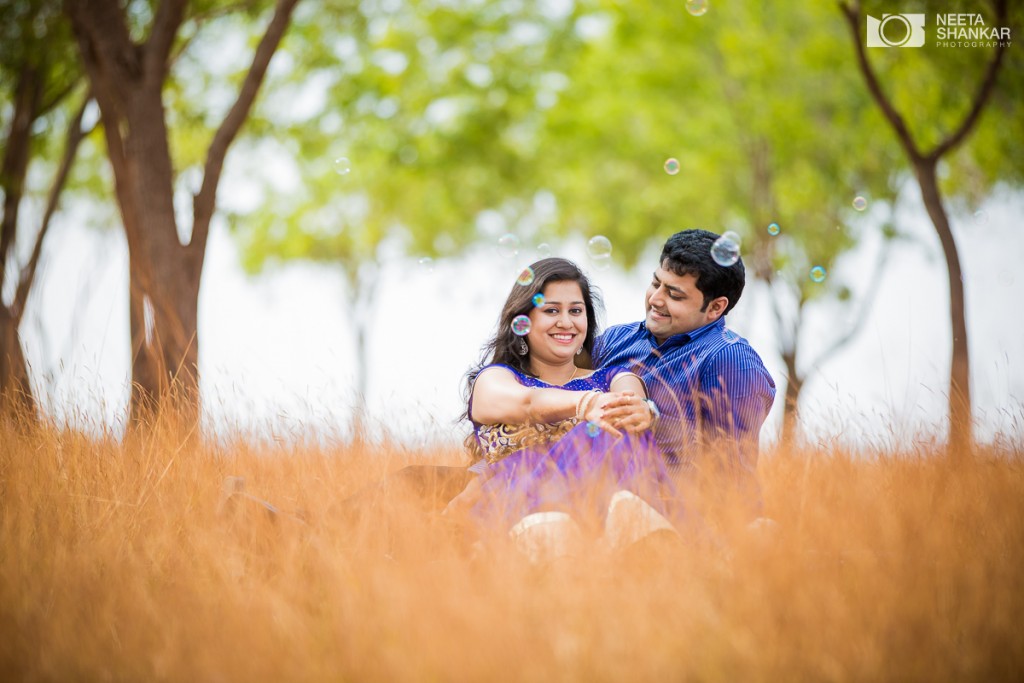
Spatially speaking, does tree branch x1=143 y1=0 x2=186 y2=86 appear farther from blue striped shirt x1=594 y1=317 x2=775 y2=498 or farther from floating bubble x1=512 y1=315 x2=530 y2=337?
blue striped shirt x1=594 y1=317 x2=775 y2=498

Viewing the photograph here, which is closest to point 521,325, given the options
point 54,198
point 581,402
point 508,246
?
point 581,402

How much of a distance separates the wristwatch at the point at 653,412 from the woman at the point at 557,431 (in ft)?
0.20

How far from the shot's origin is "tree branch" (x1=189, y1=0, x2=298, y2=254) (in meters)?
7.64

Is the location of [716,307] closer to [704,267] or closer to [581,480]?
[704,267]

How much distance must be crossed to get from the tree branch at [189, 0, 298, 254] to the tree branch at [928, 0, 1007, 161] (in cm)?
633

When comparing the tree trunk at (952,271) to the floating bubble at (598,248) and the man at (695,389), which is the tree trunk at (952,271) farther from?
the man at (695,389)

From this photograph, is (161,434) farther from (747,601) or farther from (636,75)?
(636,75)

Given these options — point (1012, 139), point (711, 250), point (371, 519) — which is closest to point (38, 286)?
point (371, 519)

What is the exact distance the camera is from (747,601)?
294cm

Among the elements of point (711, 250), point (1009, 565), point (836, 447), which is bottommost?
point (1009, 565)

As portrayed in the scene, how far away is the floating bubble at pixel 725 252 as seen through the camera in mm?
4146

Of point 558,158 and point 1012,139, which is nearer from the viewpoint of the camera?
point 1012,139

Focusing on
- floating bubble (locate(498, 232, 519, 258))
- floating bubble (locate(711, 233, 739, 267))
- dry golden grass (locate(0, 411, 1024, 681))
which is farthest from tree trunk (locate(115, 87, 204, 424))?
floating bubble (locate(711, 233, 739, 267))

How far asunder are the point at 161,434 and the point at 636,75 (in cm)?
1299
